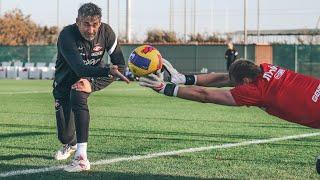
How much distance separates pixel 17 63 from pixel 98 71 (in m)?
42.0

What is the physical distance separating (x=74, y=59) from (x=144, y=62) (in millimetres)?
1132

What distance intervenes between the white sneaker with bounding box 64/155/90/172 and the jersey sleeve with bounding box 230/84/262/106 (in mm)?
2158

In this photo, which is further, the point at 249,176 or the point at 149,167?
the point at 149,167

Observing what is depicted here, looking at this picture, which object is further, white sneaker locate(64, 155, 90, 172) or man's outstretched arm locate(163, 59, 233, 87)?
white sneaker locate(64, 155, 90, 172)

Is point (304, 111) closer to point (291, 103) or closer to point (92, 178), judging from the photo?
point (291, 103)

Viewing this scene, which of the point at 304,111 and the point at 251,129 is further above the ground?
the point at 304,111

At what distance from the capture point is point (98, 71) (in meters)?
7.38

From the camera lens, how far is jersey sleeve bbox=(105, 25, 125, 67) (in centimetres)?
809

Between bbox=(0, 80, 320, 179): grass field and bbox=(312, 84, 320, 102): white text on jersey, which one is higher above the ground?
bbox=(312, 84, 320, 102): white text on jersey

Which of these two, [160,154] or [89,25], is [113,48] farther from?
[160,154]

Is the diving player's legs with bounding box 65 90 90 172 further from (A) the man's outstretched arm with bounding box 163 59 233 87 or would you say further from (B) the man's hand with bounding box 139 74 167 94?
(B) the man's hand with bounding box 139 74 167 94

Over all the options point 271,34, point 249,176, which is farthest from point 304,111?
point 271,34

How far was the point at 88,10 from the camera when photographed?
7.46m

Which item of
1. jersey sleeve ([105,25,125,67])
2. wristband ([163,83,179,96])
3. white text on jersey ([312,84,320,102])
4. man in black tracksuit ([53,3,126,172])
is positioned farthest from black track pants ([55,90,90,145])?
white text on jersey ([312,84,320,102])
